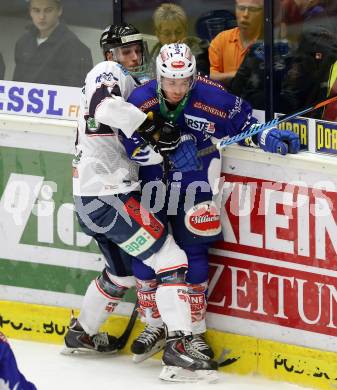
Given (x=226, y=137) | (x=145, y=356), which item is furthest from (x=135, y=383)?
(x=226, y=137)

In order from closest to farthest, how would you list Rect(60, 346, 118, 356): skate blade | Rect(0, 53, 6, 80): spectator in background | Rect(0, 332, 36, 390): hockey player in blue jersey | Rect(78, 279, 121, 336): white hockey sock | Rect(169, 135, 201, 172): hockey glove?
Rect(0, 332, 36, 390): hockey player in blue jersey, Rect(169, 135, 201, 172): hockey glove, Rect(78, 279, 121, 336): white hockey sock, Rect(60, 346, 118, 356): skate blade, Rect(0, 53, 6, 80): spectator in background

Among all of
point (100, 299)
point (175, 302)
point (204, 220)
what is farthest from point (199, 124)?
point (100, 299)

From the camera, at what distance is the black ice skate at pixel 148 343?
19.1 feet

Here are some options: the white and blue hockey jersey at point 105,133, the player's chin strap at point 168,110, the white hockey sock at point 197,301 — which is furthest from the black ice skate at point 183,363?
the player's chin strap at point 168,110

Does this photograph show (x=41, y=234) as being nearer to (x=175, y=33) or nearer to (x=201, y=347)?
(x=201, y=347)

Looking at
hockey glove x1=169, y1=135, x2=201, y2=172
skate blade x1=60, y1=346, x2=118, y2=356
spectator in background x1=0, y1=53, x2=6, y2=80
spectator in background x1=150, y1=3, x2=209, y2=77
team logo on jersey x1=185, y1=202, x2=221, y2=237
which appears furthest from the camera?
spectator in background x1=0, y1=53, x2=6, y2=80

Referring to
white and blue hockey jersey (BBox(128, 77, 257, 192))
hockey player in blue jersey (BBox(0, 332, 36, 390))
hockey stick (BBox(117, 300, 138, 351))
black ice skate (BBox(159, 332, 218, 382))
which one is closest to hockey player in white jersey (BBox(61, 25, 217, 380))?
black ice skate (BBox(159, 332, 218, 382))

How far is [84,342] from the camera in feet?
19.6

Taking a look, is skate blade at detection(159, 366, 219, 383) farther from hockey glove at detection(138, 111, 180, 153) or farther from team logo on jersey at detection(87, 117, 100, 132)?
team logo on jersey at detection(87, 117, 100, 132)

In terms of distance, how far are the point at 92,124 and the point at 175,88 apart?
39 centimetres

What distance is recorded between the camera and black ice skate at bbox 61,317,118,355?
5.97m

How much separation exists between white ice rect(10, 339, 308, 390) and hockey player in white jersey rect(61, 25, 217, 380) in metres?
0.09

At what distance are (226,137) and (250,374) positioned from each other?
3.18ft

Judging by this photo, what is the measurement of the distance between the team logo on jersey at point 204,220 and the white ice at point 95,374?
596mm
